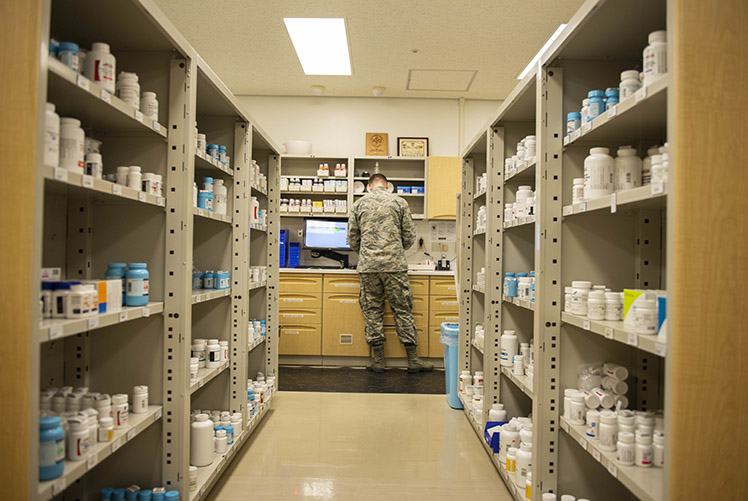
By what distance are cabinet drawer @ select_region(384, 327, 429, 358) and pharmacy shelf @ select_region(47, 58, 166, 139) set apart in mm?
3774

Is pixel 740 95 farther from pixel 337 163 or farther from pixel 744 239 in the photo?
pixel 337 163

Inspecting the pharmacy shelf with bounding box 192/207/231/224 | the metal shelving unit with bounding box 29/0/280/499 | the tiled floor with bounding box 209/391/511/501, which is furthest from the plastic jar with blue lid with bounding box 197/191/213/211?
the tiled floor with bounding box 209/391/511/501

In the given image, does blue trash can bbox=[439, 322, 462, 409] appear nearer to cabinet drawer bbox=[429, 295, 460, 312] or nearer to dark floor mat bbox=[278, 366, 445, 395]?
dark floor mat bbox=[278, 366, 445, 395]

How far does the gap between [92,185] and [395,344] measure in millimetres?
4259

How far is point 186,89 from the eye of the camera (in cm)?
206

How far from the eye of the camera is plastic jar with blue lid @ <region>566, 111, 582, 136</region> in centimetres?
197

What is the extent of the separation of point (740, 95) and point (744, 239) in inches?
14.1

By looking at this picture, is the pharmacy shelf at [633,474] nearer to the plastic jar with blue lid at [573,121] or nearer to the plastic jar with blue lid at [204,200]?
the plastic jar with blue lid at [573,121]

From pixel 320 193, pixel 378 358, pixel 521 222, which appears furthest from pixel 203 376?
pixel 320 193

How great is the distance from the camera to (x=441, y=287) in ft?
17.9

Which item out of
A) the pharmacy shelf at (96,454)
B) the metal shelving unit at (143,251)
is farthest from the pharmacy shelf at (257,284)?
the pharmacy shelf at (96,454)

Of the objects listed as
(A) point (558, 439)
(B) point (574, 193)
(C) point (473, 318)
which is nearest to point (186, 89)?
(B) point (574, 193)

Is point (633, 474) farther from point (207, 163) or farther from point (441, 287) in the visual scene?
point (441, 287)

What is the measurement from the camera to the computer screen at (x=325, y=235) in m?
5.98
